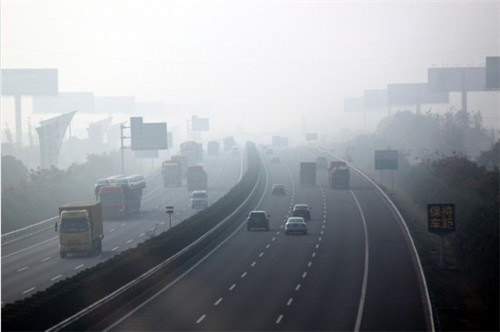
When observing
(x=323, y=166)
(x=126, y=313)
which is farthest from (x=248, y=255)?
(x=323, y=166)

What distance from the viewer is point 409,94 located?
193 metres

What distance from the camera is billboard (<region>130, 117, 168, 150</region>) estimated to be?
106000 mm

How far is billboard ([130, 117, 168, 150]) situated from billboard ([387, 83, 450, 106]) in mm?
93539

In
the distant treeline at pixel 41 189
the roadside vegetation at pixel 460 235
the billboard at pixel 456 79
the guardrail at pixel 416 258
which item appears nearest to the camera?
the guardrail at pixel 416 258

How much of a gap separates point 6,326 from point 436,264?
28.3 meters

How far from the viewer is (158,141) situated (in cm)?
10638

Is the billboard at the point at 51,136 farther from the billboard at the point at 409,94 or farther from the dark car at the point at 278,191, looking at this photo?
the billboard at the point at 409,94

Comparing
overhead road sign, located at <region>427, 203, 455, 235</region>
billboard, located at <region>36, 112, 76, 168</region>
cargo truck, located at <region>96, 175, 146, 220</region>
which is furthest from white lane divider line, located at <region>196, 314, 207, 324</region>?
billboard, located at <region>36, 112, 76, 168</region>

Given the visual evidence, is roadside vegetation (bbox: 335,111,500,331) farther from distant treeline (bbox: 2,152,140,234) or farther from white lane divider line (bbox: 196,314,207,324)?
distant treeline (bbox: 2,152,140,234)

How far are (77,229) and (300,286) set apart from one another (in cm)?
1768

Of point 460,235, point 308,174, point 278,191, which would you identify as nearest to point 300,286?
point 460,235

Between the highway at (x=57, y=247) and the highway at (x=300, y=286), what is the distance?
601cm

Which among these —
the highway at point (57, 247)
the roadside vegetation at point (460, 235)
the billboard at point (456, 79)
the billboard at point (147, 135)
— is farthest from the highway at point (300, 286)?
the billboard at point (456, 79)

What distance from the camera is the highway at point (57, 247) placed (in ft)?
150
